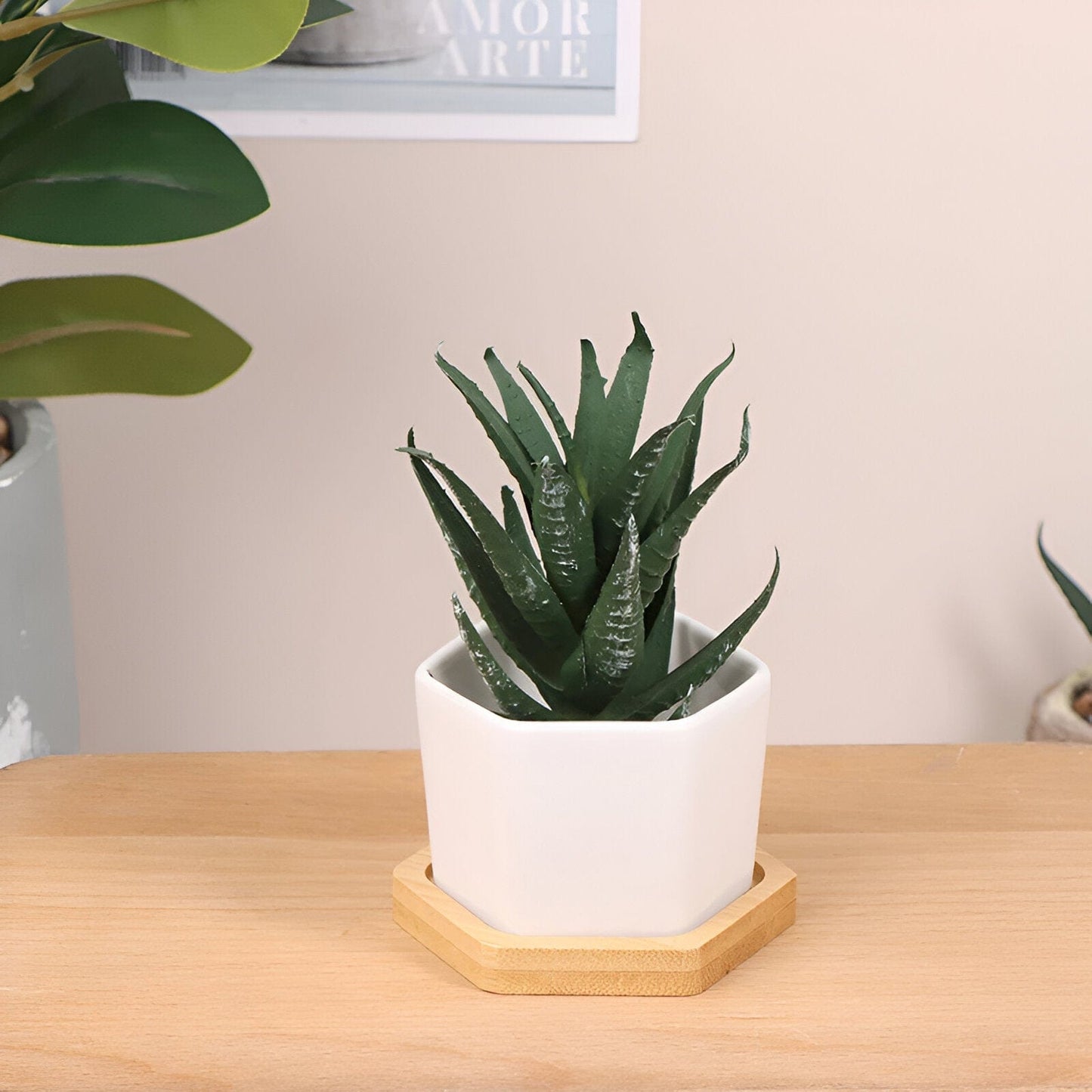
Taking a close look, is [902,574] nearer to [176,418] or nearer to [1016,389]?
[1016,389]

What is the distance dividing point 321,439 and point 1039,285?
0.74 metres

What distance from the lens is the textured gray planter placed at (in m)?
0.85

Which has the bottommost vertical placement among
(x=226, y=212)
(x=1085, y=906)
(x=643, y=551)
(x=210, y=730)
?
(x=210, y=730)

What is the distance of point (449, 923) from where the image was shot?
0.53 m

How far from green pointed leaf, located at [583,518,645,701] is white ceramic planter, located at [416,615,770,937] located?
3 cm

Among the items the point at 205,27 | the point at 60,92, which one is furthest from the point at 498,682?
the point at 60,92

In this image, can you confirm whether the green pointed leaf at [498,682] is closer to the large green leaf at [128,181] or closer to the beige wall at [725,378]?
the large green leaf at [128,181]

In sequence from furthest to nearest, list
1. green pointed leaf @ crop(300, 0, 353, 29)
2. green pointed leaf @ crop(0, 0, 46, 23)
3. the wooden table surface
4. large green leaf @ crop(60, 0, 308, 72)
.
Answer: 1. green pointed leaf @ crop(300, 0, 353, 29)
2. green pointed leaf @ crop(0, 0, 46, 23)
3. large green leaf @ crop(60, 0, 308, 72)
4. the wooden table surface

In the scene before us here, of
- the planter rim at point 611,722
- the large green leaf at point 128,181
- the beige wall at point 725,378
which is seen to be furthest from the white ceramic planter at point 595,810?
the beige wall at point 725,378

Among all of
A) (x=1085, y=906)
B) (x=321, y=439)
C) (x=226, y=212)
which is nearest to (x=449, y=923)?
(x=1085, y=906)

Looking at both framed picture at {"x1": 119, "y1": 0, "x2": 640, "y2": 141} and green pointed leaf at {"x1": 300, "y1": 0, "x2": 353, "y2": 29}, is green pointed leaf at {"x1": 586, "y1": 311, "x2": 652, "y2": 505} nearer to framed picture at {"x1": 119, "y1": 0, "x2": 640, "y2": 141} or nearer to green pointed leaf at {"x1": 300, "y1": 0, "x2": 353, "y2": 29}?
green pointed leaf at {"x1": 300, "y1": 0, "x2": 353, "y2": 29}

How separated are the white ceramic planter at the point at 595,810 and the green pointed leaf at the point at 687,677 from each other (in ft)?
0.05

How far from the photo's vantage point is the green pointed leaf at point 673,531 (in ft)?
1.59

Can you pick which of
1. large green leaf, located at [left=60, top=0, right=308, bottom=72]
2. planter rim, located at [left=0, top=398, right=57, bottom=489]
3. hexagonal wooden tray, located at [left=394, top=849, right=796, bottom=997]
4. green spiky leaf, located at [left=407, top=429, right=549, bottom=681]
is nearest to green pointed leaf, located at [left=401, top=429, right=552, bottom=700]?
green spiky leaf, located at [left=407, top=429, right=549, bottom=681]
